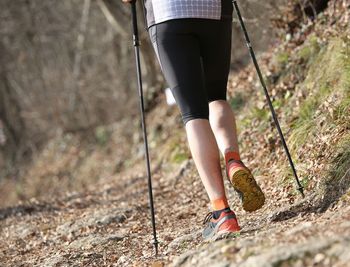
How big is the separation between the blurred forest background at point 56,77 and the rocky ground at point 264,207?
5.01 m

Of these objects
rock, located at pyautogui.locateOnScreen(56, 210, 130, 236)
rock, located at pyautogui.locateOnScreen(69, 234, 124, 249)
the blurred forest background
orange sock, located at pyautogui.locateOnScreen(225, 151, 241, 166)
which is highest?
the blurred forest background

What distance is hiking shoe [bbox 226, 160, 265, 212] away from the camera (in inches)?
148

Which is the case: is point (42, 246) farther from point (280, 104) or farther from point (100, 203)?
point (280, 104)

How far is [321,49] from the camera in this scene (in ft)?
21.9

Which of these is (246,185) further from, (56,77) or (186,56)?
(56,77)

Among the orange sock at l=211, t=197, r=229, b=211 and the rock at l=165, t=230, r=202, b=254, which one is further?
the rock at l=165, t=230, r=202, b=254

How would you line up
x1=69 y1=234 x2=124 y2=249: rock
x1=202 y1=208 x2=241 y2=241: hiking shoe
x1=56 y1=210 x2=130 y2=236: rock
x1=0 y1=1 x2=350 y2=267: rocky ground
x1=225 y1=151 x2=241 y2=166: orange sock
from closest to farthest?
x1=0 y1=1 x2=350 y2=267: rocky ground
x1=202 y1=208 x2=241 y2=241: hiking shoe
x1=225 y1=151 x2=241 y2=166: orange sock
x1=69 y1=234 x2=124 y2=249: rock
x1=56 y1=210 x2=130 y2=236: rock

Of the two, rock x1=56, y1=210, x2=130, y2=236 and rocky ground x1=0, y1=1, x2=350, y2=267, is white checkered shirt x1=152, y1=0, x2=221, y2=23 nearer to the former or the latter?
rocky ground x1=0, y1=1, x2=350, y2=267

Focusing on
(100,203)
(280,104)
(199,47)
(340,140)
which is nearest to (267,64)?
(280,104)

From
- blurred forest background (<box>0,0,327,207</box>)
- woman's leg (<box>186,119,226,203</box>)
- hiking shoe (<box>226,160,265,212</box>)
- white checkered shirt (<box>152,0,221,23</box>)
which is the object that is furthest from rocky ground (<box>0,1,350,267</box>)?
blurred forest background (<box>0,0,327,207</box>)

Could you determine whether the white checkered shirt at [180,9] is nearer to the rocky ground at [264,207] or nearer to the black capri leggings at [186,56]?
the black capri leggings at [186,56]

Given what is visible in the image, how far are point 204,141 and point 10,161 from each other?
12870 mm

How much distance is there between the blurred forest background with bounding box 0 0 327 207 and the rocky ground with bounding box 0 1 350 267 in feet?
16.4

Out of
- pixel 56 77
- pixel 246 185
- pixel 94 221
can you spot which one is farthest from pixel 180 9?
pixel 56 77
